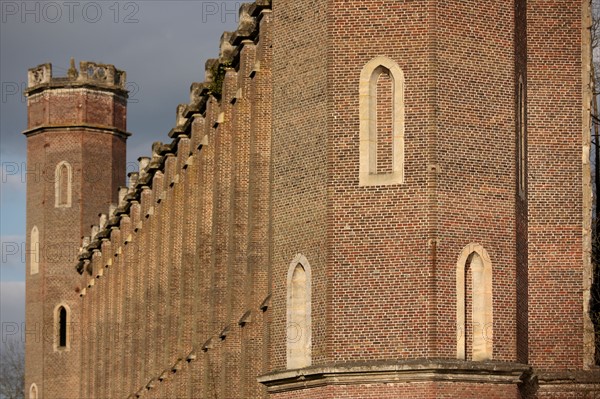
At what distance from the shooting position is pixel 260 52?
128ft

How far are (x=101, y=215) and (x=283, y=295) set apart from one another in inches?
1447

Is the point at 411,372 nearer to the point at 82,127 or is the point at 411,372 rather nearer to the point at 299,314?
the point at 299,314

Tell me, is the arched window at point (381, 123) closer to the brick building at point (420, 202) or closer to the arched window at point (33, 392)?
the brick building at point (420, 202)

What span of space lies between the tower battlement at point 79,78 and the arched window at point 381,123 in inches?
1616

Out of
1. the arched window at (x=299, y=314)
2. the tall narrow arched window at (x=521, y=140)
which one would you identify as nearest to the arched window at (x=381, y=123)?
the arched window at (x=299, y=314)

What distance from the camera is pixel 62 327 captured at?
72.2m

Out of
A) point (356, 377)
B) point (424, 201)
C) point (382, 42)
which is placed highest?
point (382, 42)

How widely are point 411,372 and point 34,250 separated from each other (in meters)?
44.5

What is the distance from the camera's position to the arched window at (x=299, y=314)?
3156cm

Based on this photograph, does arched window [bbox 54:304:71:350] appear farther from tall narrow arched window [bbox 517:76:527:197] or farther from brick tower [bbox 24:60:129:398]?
tall narrow arched window [bbox 517:76:527:197]

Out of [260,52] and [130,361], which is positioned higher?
[260,52]

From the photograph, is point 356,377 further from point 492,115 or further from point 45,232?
point 45,232

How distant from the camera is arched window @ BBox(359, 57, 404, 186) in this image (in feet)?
102

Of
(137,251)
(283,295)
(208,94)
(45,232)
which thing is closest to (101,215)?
(45,232)
